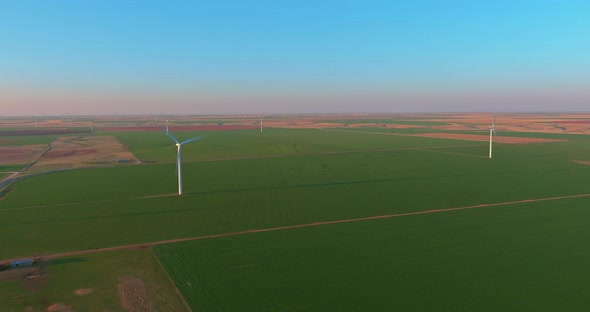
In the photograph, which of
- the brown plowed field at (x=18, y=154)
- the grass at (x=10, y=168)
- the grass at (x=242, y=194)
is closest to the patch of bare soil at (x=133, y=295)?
the grass at (x=242, y=194)

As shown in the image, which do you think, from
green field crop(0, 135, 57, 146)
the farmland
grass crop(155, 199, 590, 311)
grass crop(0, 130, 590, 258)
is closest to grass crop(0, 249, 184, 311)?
grass crop(155, 199, 590, 311)

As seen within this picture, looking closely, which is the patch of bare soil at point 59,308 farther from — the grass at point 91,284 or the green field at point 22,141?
the green field at point 22,141

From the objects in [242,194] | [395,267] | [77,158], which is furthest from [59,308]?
[77,158]

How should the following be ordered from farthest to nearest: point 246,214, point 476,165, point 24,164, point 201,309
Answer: point 24,164, point 476,165, point 246,214, point 201,309

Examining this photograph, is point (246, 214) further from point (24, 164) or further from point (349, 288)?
point (24, 164)

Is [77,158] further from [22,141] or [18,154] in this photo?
[22,141]

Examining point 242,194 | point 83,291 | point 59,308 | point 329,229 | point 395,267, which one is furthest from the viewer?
point 242,194

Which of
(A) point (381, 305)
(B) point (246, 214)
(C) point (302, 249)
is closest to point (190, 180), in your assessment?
(B) point (246, 214)
